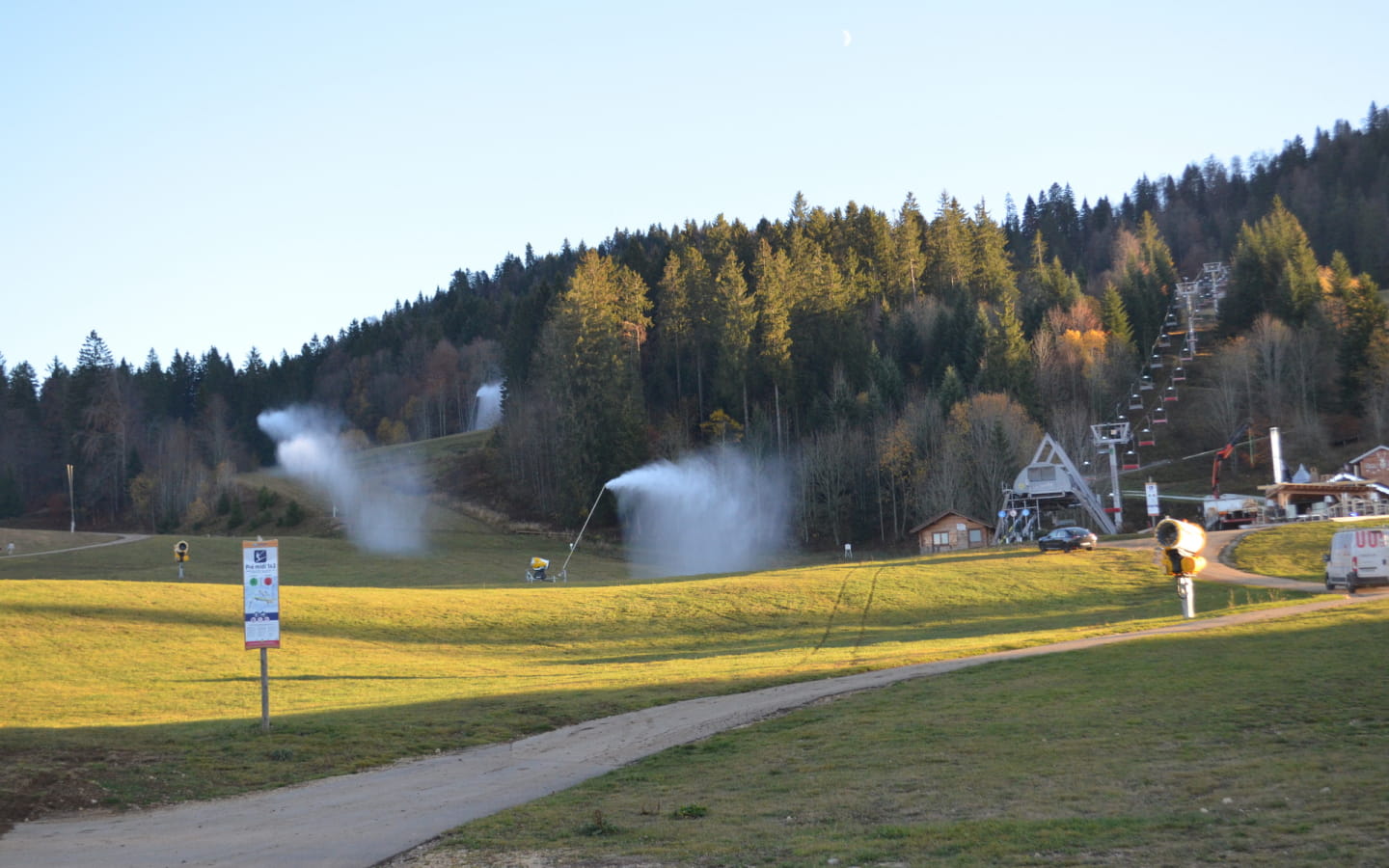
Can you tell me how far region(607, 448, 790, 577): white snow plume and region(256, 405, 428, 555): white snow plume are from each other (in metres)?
19.4

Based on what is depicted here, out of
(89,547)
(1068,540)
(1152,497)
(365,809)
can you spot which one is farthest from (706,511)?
(365,809)

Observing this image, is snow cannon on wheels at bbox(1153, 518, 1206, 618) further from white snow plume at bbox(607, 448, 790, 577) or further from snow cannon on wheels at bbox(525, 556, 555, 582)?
white snow plume at bbox(607, 448, 790, 577)

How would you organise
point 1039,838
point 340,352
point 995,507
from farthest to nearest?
point 340,352 < point 995,507 < point 1039,838

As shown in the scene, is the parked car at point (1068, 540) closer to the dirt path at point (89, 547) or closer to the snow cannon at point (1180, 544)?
the snow cannon at point (1180, 544)

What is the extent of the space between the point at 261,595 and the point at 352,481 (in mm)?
99650

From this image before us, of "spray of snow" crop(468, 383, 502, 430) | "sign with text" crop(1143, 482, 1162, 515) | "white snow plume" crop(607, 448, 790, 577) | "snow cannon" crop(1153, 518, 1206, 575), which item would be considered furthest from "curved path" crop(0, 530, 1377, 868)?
"spray of snow" crop(468, 383, 502, 430)

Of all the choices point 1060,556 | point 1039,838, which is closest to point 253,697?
point 1039,838

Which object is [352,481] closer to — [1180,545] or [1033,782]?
[1180,545]

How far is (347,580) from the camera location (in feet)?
215

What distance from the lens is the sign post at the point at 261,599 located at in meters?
20.9

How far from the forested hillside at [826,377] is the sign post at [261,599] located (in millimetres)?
75585

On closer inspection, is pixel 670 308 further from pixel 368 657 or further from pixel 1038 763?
pixel 1038 763

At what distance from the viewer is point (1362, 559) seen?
3634 cm

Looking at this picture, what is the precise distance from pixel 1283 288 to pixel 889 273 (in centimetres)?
4734
